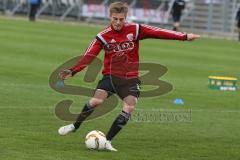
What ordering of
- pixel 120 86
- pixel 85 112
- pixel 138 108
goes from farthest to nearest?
pixel 138 108 < pixel 85 112 < pixel 120 86

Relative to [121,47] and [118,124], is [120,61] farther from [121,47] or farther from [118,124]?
[118,124]

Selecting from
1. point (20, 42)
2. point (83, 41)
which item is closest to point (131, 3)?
point (83, 41)

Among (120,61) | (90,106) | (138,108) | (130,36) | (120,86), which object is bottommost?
(138,108)

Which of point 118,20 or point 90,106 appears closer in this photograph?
point 118,20

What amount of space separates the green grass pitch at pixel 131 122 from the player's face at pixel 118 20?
1624mm

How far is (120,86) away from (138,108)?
426cm

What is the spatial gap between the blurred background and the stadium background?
12511 mm

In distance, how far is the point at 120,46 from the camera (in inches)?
411

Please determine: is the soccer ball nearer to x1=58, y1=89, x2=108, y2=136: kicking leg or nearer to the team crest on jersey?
x1=58, y1=89, x2=108, y2=136: kicking leg

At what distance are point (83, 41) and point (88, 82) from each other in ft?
42.3

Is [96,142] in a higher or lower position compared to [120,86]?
lower

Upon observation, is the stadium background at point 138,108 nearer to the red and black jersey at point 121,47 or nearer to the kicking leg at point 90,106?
the kicking leg at point 90,106

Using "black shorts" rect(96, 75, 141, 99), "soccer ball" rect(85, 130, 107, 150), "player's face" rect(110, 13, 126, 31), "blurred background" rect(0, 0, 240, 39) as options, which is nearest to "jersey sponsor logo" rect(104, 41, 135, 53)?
"player's face" rect(110, 13, 126, 31)

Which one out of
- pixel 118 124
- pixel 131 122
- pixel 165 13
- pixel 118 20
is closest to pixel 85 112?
pixel 118 124
